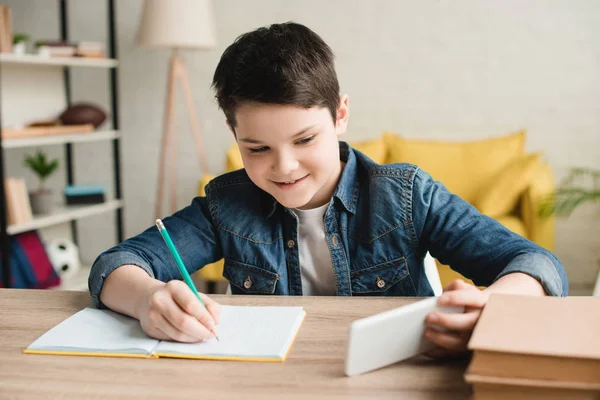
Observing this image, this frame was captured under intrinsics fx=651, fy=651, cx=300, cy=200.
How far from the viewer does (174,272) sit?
1.20 m

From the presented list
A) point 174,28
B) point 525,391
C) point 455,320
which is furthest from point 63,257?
point 525,391

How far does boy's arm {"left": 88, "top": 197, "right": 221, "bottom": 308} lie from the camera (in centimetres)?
100

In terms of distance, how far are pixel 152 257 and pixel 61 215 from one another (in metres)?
2.36

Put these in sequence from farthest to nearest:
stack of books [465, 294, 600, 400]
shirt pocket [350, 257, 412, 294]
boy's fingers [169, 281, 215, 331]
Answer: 1. shirt pocket [350, 257, 412, 294]
2. boy's fingers [169, 281, 215, 331]
3. stack of books [465, 294, 600, 400]

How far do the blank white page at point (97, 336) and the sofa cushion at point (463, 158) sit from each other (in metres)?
2.26

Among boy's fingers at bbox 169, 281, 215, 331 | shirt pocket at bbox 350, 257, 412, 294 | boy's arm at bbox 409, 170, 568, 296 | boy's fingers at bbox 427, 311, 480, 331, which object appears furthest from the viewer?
shirt pocket at bbox 350, 257, 412, 294

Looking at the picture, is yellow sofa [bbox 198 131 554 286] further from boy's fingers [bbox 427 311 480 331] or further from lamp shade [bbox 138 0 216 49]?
boy's fingers [bbox 427 311 480 331]

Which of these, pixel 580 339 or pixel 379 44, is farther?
pixel 379 44

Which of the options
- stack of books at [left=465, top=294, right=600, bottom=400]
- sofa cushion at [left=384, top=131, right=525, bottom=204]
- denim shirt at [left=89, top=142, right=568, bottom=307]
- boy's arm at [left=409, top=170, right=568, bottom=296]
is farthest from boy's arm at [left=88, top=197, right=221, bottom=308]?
sofa cushion at [left=384, top=131, right=525, bottom=204]

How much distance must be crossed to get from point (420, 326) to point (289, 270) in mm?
544

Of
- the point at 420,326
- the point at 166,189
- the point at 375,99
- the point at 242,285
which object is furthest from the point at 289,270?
the point at 166,189

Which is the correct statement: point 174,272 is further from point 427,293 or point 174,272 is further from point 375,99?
point 375,99

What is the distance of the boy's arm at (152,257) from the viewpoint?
1.00m

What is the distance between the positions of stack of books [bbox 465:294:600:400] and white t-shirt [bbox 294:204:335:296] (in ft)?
2.15
